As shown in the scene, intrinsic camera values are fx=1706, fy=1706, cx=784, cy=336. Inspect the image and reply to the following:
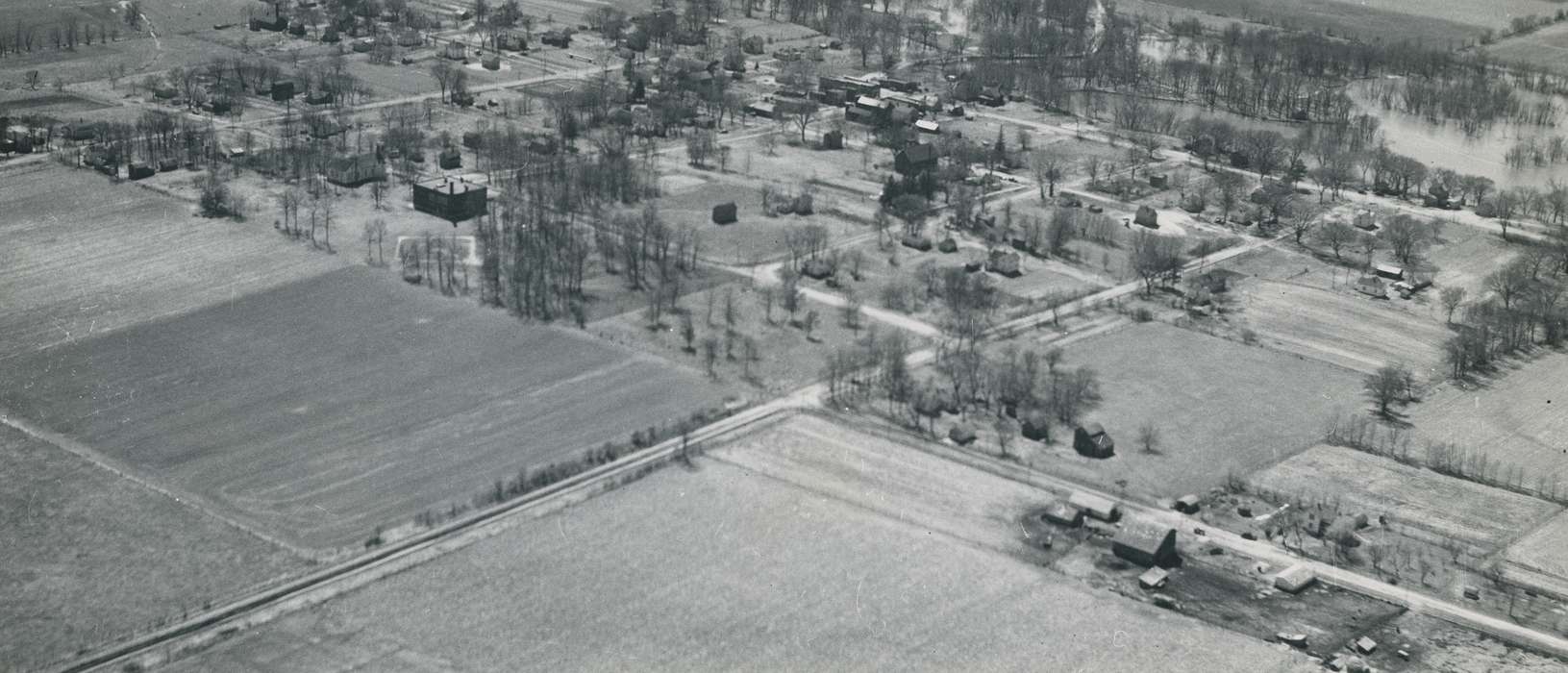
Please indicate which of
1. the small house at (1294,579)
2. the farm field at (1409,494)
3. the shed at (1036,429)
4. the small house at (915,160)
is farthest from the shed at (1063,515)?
the small house at (915,160)

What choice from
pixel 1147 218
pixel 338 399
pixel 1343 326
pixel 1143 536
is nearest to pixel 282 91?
pixel 338 399

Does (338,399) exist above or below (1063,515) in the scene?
below

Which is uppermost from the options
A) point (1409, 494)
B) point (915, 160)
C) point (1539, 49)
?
point (1539, 49)

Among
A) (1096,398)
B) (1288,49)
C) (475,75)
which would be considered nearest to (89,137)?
(475,75)

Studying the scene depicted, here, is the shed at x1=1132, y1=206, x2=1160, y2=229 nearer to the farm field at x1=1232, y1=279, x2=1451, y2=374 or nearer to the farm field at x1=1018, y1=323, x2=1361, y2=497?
the farm field at x1=1232, y1=279, x2=1451, y2=374

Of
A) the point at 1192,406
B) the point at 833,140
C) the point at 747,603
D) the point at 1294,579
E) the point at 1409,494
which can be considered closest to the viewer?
the point at 747,603

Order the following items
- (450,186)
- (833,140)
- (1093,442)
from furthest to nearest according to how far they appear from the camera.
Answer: (833,140) → (450,186) → (1093,442)

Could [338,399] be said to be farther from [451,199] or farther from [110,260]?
[451,199]
